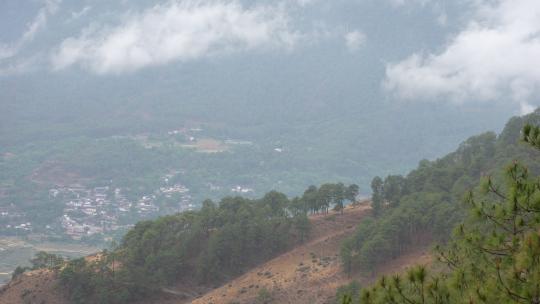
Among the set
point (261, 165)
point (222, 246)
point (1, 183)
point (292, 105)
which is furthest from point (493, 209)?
point (292, 105)

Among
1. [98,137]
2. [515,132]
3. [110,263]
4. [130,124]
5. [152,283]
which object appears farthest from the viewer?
[130,124]

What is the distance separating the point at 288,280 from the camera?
32.8 m

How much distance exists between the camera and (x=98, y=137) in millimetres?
140875

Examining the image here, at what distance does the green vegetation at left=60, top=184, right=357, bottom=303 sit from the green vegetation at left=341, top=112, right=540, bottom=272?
6.10 metres

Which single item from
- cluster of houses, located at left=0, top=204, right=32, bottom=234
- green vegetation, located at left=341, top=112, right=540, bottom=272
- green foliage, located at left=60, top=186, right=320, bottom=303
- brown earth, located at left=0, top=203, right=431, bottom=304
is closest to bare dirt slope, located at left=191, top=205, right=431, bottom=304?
brown earth, located at left=0, top=203, right=431, bottom=304

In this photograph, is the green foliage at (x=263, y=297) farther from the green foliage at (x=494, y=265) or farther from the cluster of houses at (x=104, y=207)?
the cluster of houses at (x=104, y=207)

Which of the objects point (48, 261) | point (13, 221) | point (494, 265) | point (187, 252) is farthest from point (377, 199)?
point (13, 221)

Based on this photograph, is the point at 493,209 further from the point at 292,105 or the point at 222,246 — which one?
the point at 292,105

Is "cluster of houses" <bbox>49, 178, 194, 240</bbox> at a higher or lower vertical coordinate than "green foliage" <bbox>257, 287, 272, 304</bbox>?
higher

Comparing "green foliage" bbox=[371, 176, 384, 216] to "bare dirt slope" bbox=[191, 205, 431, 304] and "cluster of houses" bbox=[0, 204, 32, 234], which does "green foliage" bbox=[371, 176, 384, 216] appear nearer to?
"bare dirt slope" bbox=[191, 205, 431, 304]

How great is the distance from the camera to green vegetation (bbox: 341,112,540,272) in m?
31.2

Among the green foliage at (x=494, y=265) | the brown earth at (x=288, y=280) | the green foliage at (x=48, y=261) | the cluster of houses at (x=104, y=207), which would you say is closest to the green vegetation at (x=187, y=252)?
the brown earth at (x=288, y=280)

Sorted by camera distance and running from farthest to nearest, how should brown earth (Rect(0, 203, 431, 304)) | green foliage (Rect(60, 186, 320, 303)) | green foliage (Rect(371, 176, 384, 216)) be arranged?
green foliage (Rect(371, 176, 384, 216)) → green foliage (Rect(60, 186, 320, 303)) → brown earth (Rect(0, 203, 431, 304))

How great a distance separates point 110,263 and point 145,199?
230 feet
